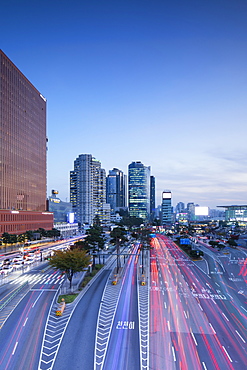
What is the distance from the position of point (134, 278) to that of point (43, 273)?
2209 centimetres

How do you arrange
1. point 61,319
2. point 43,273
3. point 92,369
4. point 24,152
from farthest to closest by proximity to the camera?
point 24,152, point 43,273, point 61,319, point 92,369

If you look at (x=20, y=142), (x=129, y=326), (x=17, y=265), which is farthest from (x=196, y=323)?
(x=20, y=142)

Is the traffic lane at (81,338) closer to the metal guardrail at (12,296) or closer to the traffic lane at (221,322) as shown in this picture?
the metal guardrail at (12,296)

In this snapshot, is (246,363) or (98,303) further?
(98,303)

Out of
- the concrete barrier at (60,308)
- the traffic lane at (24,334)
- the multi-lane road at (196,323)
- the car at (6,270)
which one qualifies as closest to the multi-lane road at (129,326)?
the traffic lane at (24,334)

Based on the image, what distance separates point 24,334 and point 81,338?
22.8ft

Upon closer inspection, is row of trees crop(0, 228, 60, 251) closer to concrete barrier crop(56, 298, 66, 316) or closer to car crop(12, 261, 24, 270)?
car crop(12, 261, 24, 270)

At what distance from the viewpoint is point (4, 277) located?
2490 inches

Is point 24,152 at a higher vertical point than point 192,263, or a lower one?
higher

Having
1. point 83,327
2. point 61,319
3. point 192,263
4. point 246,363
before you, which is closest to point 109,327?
point 83,327

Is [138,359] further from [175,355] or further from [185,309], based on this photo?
[185,309]

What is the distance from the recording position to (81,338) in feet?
106

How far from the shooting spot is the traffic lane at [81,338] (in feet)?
90.4

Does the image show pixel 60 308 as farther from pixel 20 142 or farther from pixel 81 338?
pixel 20 142
